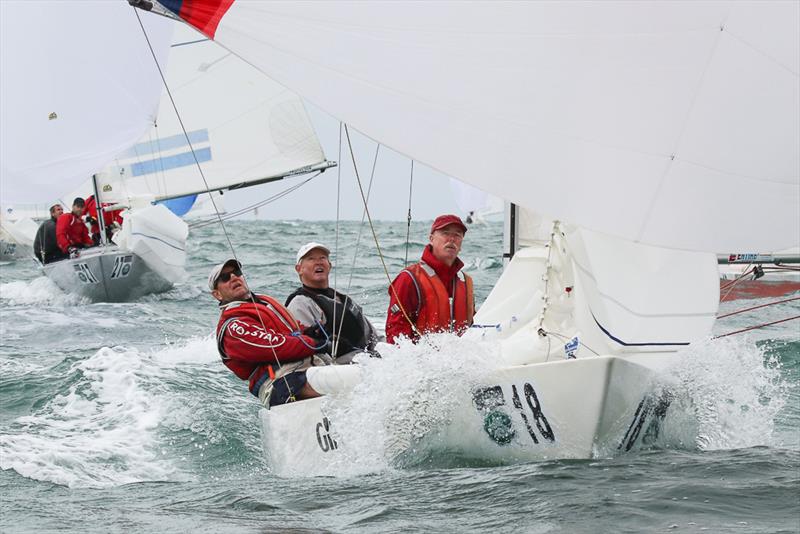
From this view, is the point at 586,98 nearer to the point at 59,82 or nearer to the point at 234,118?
the point at 59,82

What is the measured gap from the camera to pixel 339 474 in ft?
14.3

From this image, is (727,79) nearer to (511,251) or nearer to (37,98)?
(511,251)

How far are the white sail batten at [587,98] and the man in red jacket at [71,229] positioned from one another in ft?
35.3

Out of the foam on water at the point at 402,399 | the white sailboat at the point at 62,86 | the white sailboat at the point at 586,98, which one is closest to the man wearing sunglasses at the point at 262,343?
the foam on water at the point at 402,399

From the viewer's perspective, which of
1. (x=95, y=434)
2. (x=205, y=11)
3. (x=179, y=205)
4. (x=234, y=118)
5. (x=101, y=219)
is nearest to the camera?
(x=205, y=11)

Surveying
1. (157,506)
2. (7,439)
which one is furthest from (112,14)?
(157,506)

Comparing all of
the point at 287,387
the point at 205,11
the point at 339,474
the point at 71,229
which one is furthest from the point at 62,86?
the point at 205,11

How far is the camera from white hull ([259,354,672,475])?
3811 millimetres

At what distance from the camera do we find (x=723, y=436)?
4527 mm

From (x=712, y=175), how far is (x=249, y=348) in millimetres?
2129

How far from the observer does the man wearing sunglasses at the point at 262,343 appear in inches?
185

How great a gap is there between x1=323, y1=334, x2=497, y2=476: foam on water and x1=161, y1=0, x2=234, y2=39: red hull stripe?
4.53ft

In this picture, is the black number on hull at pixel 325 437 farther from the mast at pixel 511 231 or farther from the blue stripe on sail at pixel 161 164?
the blue stripe on sail at pixel 161 164

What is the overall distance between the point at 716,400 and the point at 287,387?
170 centimetres
